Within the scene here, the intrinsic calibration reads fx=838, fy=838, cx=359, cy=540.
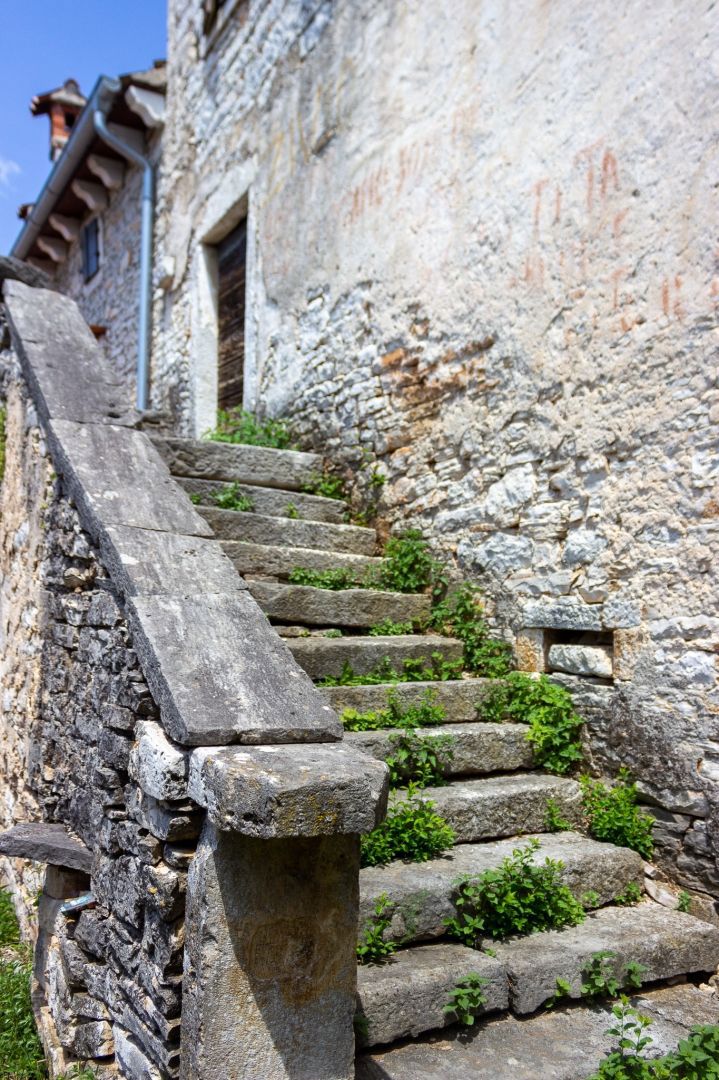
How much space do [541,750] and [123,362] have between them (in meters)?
7.17

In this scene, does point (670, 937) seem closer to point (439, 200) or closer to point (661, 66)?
point (661, 66)

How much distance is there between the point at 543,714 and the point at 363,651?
78 centimetres

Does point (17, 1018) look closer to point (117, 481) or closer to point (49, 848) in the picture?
point (49, 848)

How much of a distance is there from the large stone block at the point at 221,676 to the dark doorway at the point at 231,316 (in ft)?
15.6

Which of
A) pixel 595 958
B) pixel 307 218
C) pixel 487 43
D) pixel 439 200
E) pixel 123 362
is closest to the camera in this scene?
pixel 595 958

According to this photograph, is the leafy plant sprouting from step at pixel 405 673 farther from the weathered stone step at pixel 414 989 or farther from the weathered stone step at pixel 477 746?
the weathered stone step at pixel 414 989

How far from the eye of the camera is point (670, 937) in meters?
2.62

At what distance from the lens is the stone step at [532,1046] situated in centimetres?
209

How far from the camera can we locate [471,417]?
4.08m

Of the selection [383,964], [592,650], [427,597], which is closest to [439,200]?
[427,597]

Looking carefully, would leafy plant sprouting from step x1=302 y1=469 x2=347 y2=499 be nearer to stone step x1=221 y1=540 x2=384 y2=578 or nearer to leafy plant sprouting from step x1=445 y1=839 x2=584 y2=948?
stone step x1=221 y1=540 x2=384 y2=578

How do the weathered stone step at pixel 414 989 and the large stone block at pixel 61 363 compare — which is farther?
the large stone block at pixel 61 363

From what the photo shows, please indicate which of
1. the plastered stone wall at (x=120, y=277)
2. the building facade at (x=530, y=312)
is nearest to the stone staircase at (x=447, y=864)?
the building facade at (x=530, y=312)

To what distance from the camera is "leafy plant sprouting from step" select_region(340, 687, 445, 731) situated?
3186mm
